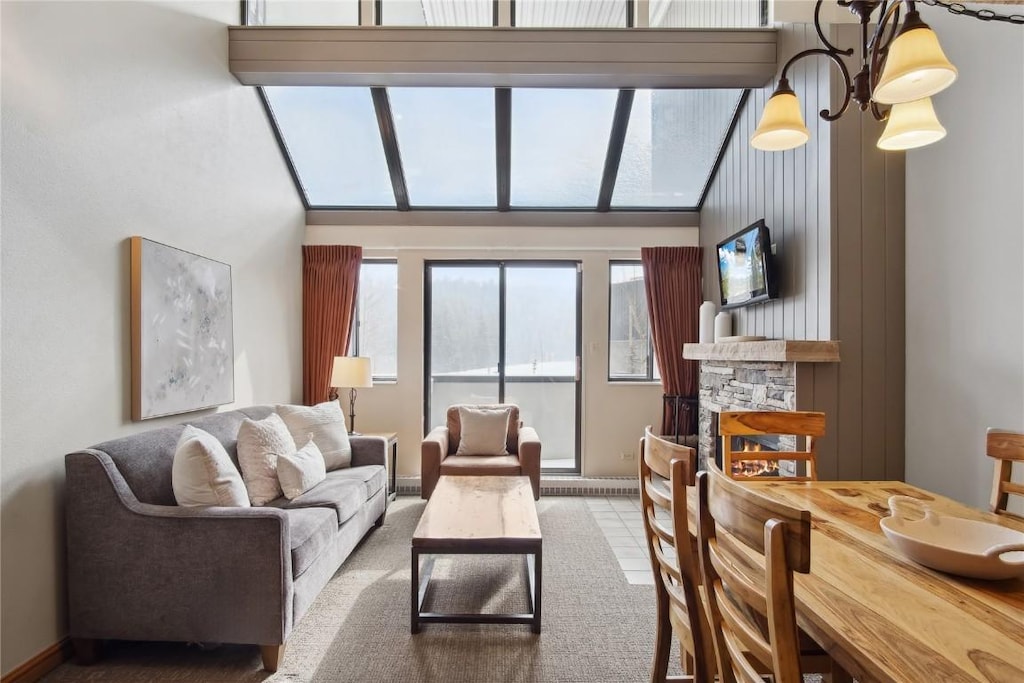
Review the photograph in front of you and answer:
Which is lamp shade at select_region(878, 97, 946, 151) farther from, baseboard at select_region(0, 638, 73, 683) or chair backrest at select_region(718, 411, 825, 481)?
baseboard at select_region(0, 638, 73, 683)

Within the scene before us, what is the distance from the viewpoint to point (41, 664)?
6.12 ft

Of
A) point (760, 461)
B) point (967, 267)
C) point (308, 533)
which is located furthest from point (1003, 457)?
point (308, 533)

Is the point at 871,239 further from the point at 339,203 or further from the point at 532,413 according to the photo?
the point at 339,203

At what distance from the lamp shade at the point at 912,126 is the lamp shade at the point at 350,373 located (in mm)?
3524

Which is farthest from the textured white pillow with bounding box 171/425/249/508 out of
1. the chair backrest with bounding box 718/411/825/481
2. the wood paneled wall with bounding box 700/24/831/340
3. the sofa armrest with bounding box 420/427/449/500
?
the wood paneled wall with bounding box 700/24/831/340

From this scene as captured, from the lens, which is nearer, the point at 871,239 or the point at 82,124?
the point at 82,124

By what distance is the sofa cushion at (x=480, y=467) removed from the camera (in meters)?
3.61

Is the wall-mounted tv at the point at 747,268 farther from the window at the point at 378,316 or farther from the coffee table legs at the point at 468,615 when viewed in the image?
the window at the point at 378,316

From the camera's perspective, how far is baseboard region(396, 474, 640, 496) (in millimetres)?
4419

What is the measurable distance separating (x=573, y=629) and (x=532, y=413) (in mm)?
2608

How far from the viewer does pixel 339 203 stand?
4.56m

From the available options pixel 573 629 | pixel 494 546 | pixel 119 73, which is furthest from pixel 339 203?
pixel 573 629

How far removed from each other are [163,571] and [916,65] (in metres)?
2.99

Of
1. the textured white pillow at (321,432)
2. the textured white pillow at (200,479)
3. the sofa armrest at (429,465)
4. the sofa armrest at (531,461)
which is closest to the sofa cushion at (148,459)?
the textured white pillow at (200,479)
